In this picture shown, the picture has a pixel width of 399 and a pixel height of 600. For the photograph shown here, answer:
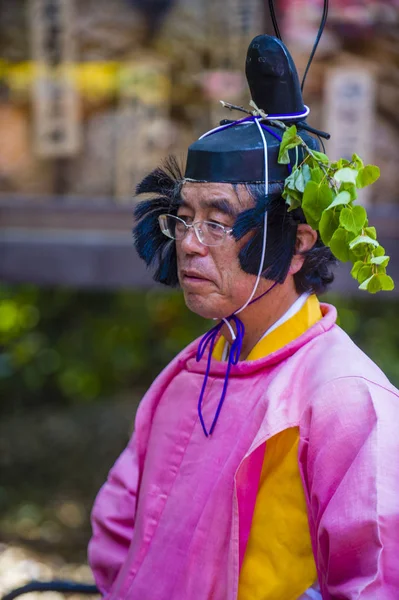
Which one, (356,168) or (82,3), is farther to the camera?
(82,3)

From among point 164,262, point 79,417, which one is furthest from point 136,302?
point 164,262

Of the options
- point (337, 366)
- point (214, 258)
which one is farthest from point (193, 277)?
point (337, 366)

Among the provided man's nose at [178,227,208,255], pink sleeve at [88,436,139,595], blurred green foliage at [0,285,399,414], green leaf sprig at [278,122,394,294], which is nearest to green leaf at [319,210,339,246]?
green leaf sprig at [278,122,394,294]

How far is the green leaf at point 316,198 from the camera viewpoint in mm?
1783

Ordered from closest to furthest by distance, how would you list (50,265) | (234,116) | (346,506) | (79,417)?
(346,506) → (234,116) → (50,265) → (79,417)

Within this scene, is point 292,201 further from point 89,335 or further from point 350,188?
point 89,335

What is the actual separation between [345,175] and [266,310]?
44cm

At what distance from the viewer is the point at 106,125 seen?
5641 millimetres

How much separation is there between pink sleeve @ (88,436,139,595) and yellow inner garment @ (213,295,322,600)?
2.04ft

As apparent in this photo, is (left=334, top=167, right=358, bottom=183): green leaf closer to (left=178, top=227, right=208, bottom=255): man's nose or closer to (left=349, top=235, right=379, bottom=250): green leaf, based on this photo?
(left=349, top=235, right=379, bottom=250): green leaf

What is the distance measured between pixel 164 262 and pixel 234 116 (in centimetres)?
297

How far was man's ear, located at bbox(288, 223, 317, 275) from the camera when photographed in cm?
196

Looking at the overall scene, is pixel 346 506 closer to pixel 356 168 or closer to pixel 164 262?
pixel 356 168

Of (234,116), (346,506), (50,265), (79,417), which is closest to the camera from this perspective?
(346,506)
